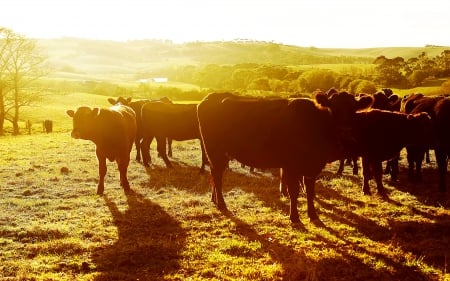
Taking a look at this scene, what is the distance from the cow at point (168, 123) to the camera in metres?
16.7

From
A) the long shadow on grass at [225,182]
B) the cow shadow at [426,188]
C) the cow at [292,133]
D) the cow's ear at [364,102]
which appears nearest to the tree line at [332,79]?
the long shadow on grass at [225,182]

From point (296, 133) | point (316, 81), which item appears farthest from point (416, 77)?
point (296, 133)

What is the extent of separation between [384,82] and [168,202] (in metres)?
77.6

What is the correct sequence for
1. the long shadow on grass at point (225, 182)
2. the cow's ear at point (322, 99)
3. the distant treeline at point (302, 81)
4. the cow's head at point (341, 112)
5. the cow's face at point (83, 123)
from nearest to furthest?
the cow's head at point (341, 112), the cow's ear at point (322, 99), the cow's face at point (83, 123), the long shadow on grass at point (225, 182), the distant treeline at point (302, 81)

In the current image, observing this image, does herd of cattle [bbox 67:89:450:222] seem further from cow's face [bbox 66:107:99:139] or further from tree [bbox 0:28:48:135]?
tree [bbox 0:28:48:135]

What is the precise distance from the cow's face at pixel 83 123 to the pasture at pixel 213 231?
176cm

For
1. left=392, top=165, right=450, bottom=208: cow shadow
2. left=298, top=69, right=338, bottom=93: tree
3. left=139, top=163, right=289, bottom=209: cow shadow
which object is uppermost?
left=298, top=69, right=338, bottom=93: tree

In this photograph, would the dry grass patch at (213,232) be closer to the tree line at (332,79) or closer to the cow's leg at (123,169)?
the cow's leg at (123,169)

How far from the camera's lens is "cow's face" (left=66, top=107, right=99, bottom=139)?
38.1 feet


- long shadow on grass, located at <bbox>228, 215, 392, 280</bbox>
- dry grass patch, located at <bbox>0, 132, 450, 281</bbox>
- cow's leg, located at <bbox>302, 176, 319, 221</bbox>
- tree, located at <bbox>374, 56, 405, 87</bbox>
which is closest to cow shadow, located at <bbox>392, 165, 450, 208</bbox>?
dry grass patch, located at <bbox>0, 132, 450, 281</bbox>

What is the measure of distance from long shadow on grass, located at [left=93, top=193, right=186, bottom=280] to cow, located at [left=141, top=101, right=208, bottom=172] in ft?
20.5

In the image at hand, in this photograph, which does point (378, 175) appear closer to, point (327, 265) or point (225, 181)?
point (225, 181)

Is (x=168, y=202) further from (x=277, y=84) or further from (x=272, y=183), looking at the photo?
(x=277, y=84)

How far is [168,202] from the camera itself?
11312 mm
